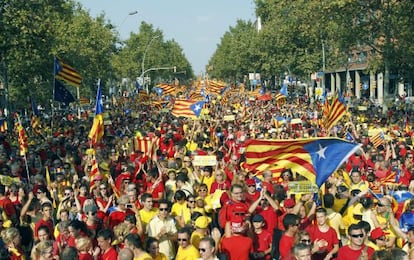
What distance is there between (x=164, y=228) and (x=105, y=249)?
1.21 meters

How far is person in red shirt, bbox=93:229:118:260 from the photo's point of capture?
700 centimetres

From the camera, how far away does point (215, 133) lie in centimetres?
2019

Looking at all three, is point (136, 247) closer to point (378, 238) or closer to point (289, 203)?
point (289, 203)

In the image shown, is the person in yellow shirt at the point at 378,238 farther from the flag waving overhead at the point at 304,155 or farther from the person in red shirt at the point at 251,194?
the person in red shirt at the point at 251,194

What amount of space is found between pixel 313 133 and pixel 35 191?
10989 millimetres

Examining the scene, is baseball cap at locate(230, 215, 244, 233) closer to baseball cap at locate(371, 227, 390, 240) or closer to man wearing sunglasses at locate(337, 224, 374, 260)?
man wearing sunglasses at locate(337, 224, 374, 260)

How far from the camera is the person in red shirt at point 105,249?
7.00 meters

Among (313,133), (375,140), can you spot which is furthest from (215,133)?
(375,140)

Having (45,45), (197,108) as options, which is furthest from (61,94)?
(45,45)

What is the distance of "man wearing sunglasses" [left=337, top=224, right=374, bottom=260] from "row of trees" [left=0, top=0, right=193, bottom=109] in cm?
1952

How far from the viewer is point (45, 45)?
1118 inches

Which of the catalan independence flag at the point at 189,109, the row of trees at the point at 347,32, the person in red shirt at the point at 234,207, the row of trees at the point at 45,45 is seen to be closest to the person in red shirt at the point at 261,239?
the person in red shirt at the point at 234,207

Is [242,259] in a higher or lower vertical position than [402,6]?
lower

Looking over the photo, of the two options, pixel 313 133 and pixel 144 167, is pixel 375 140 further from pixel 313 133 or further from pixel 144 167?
pixel 144 167
